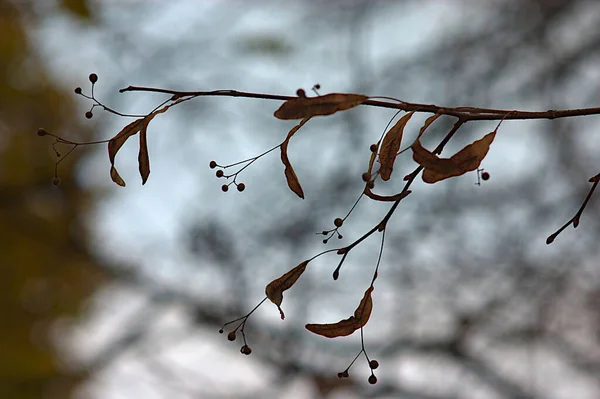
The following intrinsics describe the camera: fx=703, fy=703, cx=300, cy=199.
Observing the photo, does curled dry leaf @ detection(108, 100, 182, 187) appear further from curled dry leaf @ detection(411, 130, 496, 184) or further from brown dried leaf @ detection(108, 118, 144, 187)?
curled dry leaf @ detection(411, 130, 496, 184)

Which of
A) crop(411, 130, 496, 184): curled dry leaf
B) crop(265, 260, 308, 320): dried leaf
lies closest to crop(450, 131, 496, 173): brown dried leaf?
crop(411, 130, 496, 184): curled dry leaf

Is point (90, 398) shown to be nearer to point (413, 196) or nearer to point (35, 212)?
point (35, 212)

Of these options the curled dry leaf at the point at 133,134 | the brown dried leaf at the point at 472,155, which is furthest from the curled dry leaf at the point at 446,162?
the curled dry leaf at the point at 133,134

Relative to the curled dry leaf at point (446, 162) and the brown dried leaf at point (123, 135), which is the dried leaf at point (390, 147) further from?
the brown dried leaf at point (123, 135)

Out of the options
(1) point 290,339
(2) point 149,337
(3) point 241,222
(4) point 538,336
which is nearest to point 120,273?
(2) point 149,337

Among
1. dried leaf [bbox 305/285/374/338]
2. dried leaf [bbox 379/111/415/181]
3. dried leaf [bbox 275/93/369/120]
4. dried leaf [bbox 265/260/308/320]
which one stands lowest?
dried leaf [bbox 305/285/374/338]

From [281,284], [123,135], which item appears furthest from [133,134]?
[281,284]
